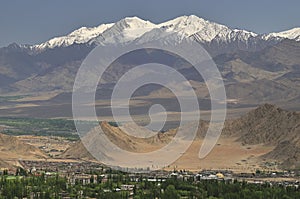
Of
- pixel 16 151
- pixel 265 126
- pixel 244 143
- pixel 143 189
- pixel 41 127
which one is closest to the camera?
pixel 143 189

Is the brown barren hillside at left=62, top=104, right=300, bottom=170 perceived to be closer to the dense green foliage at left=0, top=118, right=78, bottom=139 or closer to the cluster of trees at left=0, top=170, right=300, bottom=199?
the cluster of trees at left=0, top=170, right=300, bottom=199

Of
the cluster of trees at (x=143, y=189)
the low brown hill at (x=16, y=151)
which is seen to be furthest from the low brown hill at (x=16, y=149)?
the cluster of trees at (x=143, y=189)

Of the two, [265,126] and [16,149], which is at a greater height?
[265,126]

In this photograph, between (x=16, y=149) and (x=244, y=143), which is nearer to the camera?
(x=16, y=149)

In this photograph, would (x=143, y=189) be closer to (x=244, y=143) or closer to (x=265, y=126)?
(x=244, y=143)

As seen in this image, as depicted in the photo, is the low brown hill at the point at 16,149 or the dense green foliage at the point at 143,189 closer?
the dense green foliage at the point at 143,189

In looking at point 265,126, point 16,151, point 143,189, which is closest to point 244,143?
point 265,126

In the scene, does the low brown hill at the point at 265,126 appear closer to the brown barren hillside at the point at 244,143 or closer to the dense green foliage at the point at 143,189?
the brown barren hillside at the point at 244,143

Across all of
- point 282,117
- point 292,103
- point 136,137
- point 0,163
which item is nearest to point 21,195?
point 0,163

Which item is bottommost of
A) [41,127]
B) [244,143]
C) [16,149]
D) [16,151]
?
[16,151]
